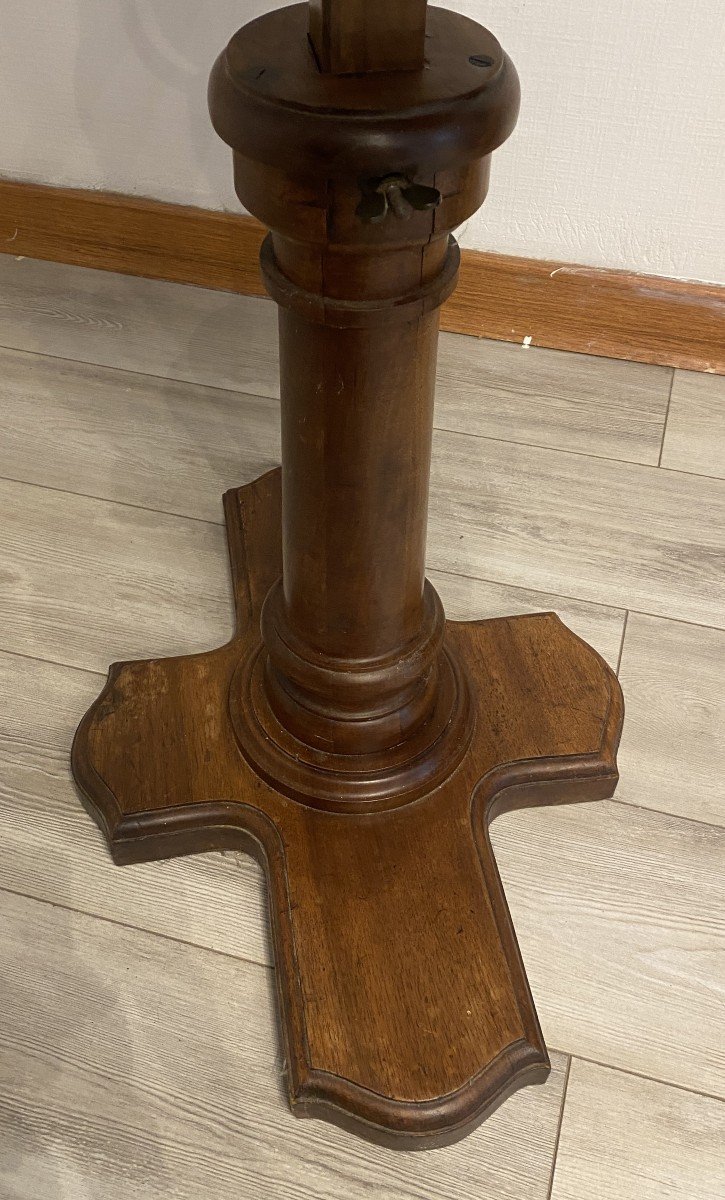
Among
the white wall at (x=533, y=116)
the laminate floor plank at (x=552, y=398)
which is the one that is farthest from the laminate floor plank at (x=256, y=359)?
the white wall at (x=533, y=116)

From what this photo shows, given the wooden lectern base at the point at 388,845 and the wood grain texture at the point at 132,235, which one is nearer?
the wooden lectern base at the point at 388,845

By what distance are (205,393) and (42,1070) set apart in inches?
39.3

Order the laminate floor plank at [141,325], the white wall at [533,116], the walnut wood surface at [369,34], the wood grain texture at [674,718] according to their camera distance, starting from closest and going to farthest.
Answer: the walnut wood surface at [369,34] → the wood grain texture at [674,718] → the white wall at [533,116] → the laminate floor plank at [141,325]

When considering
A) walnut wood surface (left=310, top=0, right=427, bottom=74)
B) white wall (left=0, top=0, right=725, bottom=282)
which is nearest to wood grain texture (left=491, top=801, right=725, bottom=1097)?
walnut wood surface (left=310, top=0, right=427, bottom=74)

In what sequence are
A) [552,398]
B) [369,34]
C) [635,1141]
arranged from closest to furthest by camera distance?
[369,34], [635,1141], [552,398]

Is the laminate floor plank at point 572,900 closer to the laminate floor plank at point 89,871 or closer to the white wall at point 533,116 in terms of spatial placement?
the laminate floor plank at point 89,871

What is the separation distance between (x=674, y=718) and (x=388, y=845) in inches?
15.6

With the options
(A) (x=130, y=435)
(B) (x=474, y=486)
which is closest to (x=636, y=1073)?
(B) (x=474, y=486)

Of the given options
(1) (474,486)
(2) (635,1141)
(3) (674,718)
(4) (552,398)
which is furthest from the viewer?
(4) (552,398)

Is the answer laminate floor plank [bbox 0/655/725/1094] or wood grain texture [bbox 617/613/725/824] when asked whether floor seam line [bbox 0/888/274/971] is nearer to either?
laminate floor plank [bbox 0/655/725/1094]

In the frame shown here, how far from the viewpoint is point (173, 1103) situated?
38.9 inches

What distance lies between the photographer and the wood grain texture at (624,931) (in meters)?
1.04

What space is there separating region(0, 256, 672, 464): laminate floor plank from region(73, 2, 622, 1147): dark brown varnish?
0.45m

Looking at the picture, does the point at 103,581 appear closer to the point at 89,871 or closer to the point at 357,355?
the point at 89,871
